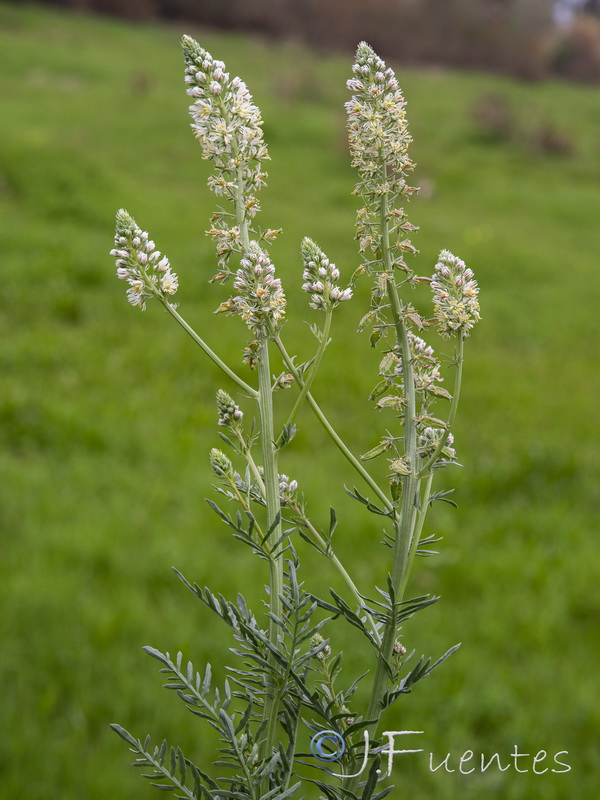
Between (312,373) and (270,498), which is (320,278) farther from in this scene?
(270,498)

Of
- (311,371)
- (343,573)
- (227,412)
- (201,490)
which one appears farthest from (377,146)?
(201,490)

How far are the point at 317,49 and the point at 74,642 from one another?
3501cm

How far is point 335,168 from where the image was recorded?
20.2 m

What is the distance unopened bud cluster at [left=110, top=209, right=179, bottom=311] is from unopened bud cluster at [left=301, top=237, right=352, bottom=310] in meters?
0.18

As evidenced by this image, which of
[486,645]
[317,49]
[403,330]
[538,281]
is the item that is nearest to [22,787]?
[486,645]

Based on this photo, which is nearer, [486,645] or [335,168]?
[486,645]

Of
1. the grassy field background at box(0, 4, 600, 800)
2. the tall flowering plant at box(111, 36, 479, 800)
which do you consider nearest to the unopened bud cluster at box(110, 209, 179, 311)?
the tall flowering plant at box(111, 36, 479, 800)

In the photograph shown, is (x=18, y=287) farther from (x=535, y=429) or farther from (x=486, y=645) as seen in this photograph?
(x=486, y=645)

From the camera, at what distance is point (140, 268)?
1057 millimetres

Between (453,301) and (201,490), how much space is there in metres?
6.34

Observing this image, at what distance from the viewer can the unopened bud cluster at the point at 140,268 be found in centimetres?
104

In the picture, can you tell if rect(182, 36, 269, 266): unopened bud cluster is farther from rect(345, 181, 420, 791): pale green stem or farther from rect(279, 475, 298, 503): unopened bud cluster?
rect(279, 475, 298, 503): unopened bud cluster

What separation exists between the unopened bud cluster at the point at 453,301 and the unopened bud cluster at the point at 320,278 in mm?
135

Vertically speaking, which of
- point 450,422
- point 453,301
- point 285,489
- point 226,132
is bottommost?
point 285,489
